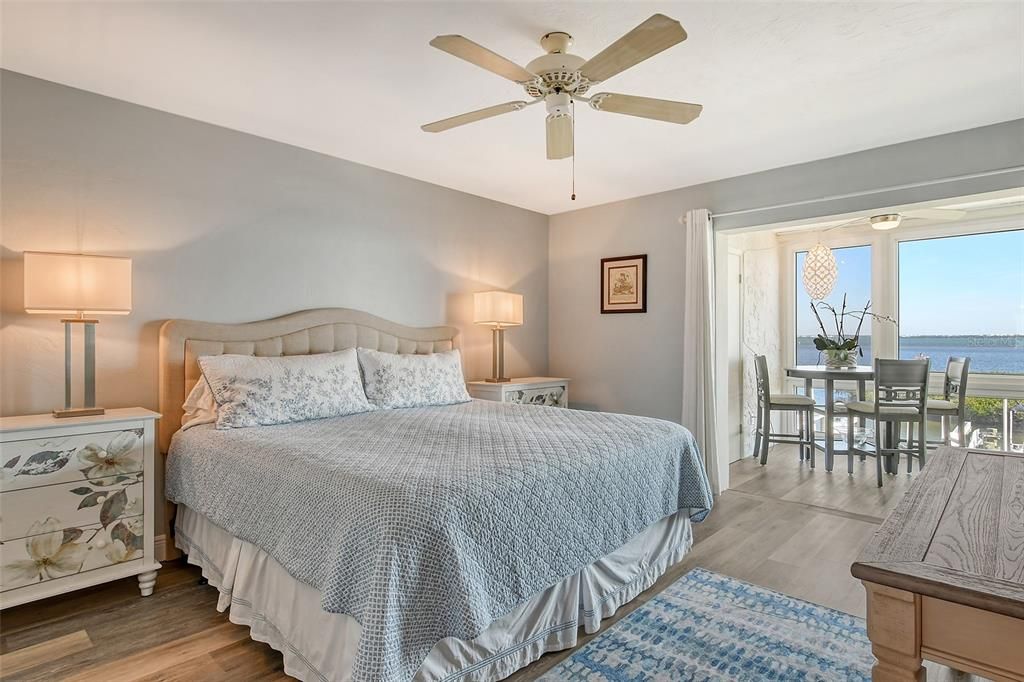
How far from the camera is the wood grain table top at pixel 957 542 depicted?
2.79 feet

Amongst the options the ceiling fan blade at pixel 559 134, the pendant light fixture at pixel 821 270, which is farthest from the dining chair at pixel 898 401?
the ceiling fan blade at pixel 559 134

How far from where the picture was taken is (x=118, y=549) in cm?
243

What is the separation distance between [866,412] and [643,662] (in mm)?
3750

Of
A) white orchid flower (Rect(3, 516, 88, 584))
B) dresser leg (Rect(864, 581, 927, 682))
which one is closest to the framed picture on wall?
dresser leg (Rect(864, 581, 927, 682))

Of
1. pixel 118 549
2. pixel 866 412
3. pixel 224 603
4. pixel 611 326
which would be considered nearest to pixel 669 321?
pixel 611 326

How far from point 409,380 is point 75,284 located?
178cm

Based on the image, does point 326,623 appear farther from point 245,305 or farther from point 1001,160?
point 1001,160

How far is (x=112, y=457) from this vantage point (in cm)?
241

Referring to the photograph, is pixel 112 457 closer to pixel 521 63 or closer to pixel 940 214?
pixel 521 63

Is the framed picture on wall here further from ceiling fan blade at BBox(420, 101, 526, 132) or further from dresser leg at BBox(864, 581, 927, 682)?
dresser leg at BBox(864, 581, 927, 682)

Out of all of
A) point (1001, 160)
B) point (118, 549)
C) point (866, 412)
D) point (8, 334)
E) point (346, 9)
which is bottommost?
point (118, 549)

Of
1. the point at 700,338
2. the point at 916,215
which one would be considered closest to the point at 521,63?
the point at 700,338

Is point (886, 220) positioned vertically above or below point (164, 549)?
above

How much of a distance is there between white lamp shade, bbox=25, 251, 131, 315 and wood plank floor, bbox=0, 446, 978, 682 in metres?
1.36
